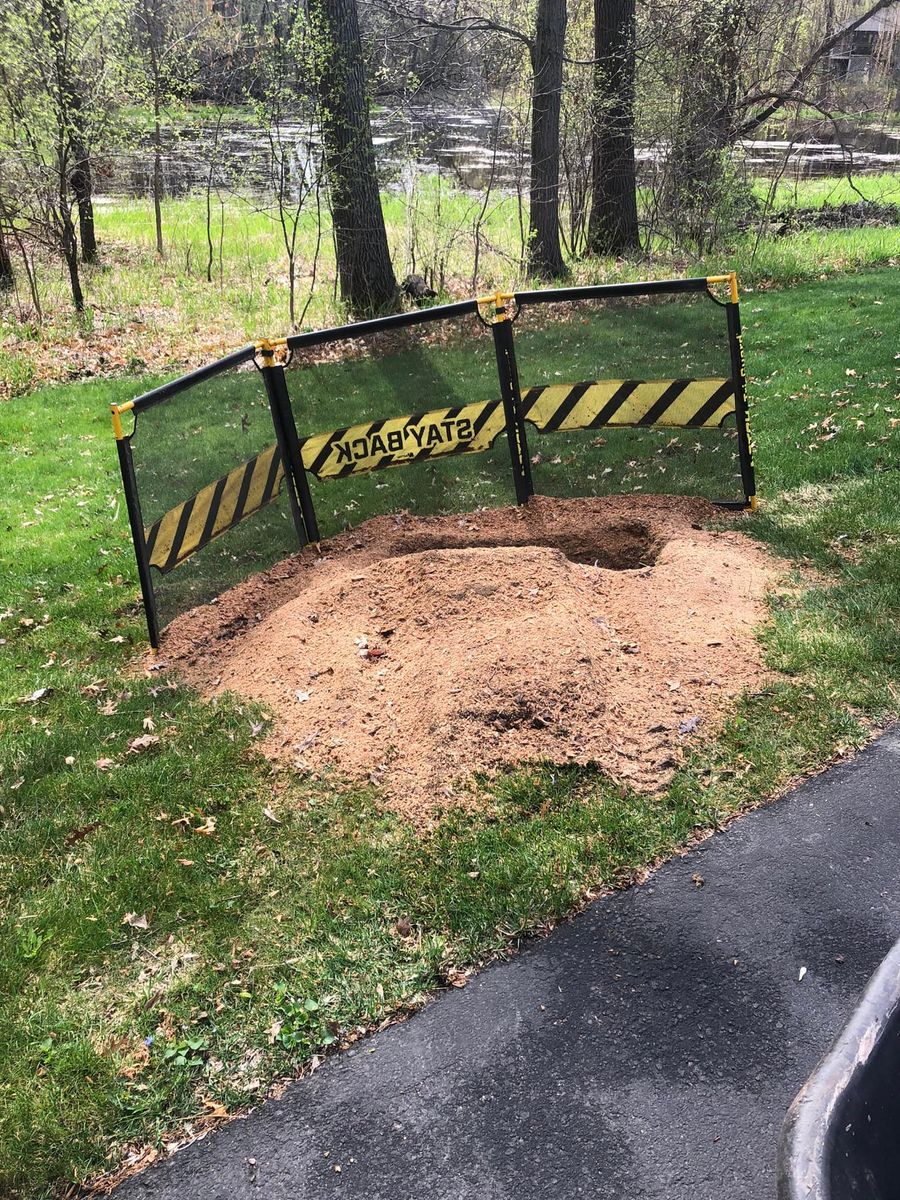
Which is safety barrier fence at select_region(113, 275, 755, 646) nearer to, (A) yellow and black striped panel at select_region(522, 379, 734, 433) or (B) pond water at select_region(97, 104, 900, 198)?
(A) yellow and black striped panel at select_region(522, 379, 734, 433)

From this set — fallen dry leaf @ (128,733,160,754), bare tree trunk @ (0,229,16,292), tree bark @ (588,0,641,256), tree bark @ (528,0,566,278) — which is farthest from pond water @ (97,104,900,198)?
fallen dry leaf @ (128,733,160,754)

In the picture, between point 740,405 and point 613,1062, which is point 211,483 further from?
point 613,1062

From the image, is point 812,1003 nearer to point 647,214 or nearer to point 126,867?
point 126,867

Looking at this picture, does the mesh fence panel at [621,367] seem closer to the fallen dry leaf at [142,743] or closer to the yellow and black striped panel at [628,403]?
the yellow and black striped panel at [628,403]

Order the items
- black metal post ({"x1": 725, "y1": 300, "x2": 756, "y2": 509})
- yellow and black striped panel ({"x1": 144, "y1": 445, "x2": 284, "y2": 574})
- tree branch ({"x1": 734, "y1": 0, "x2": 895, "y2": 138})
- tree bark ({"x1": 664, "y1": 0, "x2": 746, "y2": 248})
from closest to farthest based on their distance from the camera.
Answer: yellow and black striped panel ({"x1": 144, "y1": 445, "x2": 284, "y2": 574})
black metal post ({"x1": 725, "y1": 300, "x2": 756, "y2": 509})
tree bark ({"x1": 664, "y1": 0, "x2": 746, "y2": 248})
tree branch ({"x1": 734, "y1": 0, "x2": 895, "y2": 138})

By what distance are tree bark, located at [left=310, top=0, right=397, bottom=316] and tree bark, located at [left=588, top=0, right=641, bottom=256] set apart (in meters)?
4.09

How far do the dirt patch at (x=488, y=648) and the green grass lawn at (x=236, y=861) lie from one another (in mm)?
184

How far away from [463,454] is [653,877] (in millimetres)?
3628

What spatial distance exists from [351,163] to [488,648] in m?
10.0

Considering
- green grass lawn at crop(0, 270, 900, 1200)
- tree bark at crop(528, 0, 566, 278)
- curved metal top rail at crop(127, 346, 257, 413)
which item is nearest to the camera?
green grass lawn at crop(0, 270, 900, 1200)

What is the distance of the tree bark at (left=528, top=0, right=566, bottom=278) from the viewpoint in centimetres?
1332

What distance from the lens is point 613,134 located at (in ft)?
46.5

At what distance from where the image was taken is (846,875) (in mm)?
3602

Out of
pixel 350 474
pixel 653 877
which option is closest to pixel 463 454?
pixel 350 474
